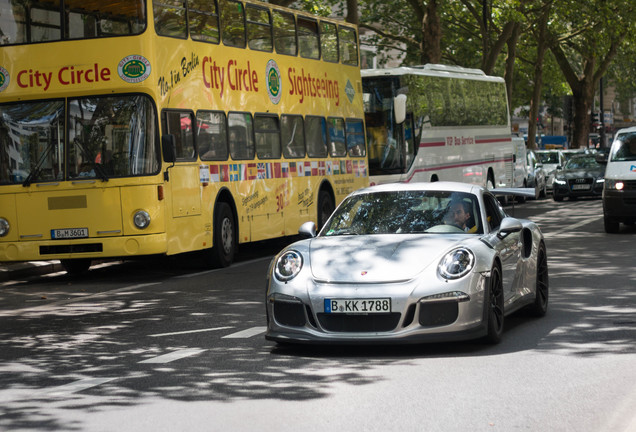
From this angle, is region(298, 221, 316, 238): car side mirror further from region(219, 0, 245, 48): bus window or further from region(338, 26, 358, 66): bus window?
region(338, 26, 358, 66): bus window

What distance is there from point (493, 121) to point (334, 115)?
44.3ft

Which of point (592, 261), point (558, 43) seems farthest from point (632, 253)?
point (558, 43)

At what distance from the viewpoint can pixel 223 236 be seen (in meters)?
18.5

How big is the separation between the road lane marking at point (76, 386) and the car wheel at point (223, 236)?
9668mm

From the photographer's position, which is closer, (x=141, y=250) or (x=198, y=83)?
(x=141, y=250)

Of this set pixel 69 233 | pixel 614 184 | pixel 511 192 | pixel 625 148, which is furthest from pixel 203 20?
pixel 625 148

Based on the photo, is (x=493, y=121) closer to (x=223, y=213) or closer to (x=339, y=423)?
(x=223, y=213)

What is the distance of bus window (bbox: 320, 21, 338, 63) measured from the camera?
23.4 m

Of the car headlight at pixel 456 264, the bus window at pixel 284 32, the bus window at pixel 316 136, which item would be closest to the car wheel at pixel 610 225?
the bus window at pixel 316 136

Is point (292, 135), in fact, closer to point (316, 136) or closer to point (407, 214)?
point (316, 136)

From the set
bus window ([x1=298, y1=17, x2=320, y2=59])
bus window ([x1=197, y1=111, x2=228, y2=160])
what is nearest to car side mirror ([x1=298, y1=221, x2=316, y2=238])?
bus window ([x1=197, y1=111, x2=228, y2=160])

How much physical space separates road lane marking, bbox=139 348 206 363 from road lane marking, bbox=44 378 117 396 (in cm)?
83

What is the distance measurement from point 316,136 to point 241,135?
337 centimetres

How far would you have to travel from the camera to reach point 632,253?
18078 mm
